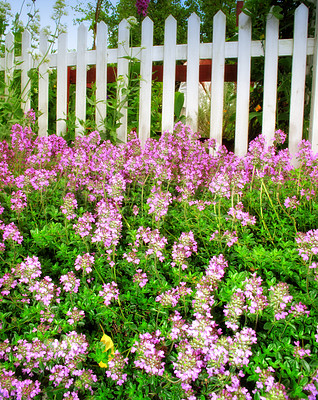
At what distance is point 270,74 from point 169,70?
3.53 feet

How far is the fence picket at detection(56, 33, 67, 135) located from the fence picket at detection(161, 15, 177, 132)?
4.21 feet

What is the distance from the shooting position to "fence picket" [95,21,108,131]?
4355 mm

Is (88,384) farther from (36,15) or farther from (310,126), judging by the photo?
(36,15)

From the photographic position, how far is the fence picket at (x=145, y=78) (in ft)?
13.8

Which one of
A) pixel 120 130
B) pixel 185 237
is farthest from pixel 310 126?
pixel 185 237

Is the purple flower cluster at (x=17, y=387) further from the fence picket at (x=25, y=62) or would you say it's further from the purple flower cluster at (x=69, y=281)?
the fence picket at (x=25, y=62)

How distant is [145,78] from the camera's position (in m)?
4.25

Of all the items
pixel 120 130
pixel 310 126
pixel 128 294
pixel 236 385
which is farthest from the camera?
pixel 120 130

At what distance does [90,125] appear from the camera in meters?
4.43

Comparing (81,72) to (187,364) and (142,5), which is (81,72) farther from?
(187,364)

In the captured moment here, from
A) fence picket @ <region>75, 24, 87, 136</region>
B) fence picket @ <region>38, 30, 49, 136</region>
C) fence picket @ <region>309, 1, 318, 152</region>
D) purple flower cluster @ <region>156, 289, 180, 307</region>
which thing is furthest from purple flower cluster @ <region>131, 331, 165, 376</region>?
fence picket @ <region>38, 30, 49, 136</region>

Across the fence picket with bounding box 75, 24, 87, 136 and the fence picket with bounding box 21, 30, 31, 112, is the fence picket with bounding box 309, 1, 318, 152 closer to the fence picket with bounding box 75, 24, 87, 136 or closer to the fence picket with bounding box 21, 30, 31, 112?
the fence picket with bounding box 75, 24, 87, 136

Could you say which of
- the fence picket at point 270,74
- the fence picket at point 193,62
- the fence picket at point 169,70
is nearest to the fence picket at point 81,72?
the fence picket at point 169,70

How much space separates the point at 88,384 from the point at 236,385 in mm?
578
